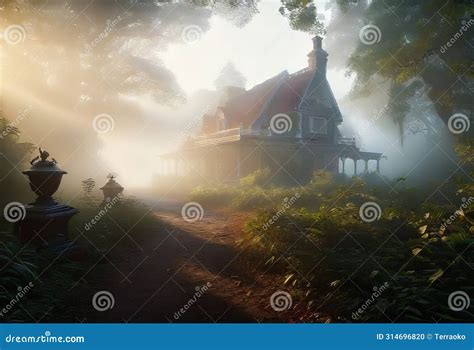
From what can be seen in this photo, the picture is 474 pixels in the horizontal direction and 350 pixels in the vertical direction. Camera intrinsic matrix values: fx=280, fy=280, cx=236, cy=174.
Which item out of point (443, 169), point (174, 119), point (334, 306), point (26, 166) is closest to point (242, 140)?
point (26, 166)

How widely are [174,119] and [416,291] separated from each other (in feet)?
161

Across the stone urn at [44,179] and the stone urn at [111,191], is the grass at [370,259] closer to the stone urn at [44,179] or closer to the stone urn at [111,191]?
the stone urn at [44,179]

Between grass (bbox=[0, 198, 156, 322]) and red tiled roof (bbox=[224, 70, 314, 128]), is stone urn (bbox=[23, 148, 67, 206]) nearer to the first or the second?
grass (bbox=[0, 198, 156, 322])

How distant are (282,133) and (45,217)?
1925cm

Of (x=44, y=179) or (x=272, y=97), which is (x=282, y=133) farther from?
(x=44, y=179)

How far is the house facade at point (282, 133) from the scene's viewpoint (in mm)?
21922

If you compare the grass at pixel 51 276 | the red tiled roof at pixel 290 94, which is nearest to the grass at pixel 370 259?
the grass at pixel 51 276

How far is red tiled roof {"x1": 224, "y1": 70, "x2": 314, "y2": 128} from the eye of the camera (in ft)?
77.6

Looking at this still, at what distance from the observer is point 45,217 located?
6273 millimetres

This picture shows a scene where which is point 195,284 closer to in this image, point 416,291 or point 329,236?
point 329,236

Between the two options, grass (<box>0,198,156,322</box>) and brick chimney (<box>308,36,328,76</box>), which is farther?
brick chimney (<box>308,36,328,76</box>)

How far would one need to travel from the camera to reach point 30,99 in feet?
67.6

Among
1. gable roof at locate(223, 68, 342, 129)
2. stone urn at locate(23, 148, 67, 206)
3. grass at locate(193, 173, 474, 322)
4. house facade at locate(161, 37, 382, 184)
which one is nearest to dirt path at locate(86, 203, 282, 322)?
grass at locate(193, 173, 474, 322)

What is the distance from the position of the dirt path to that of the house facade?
12911mm
